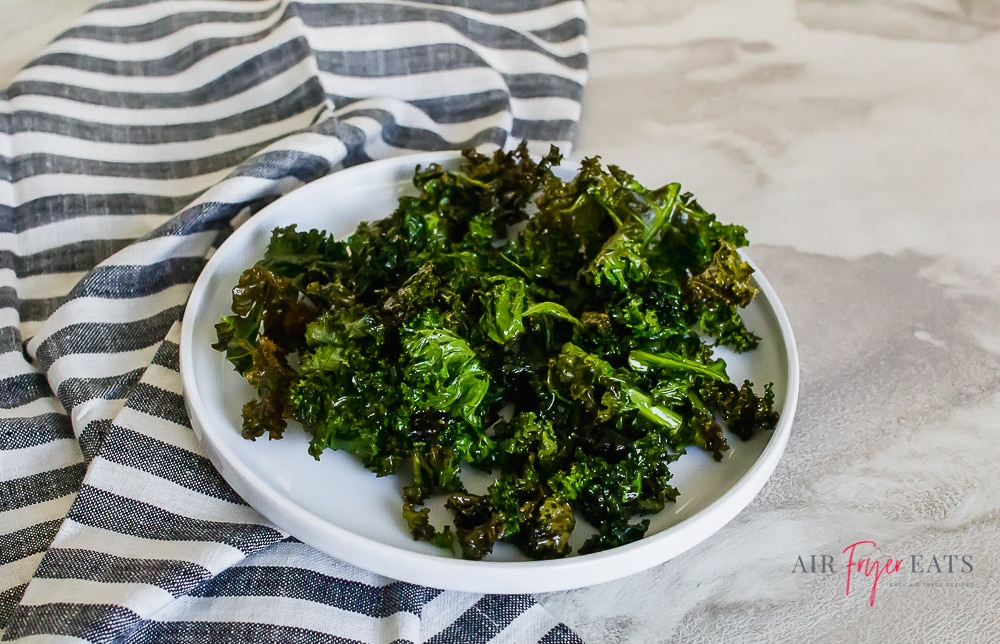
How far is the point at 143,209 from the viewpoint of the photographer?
2205 mm

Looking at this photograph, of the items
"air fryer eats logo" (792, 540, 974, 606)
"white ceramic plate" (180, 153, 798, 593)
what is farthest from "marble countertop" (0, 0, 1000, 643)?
"white ceramic plate" (180, 153, 798, 593)

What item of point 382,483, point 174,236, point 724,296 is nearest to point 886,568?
point 724,296

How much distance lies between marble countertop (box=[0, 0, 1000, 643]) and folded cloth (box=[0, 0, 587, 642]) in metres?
0.29

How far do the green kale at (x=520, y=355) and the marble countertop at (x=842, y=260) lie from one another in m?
0.20

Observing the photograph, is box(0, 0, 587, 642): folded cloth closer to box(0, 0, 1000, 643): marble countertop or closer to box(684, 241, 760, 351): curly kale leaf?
box(0, 0, 1000, 643): marble countertop

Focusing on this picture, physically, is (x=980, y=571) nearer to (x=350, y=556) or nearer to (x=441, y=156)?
(x=350, y=556)

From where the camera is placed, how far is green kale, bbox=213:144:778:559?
1.43m

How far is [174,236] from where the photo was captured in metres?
1.95

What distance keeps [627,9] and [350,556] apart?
2493 millimetres

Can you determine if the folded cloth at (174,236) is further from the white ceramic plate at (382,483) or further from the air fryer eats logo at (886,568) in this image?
the air fryer eats logo at (886,568)

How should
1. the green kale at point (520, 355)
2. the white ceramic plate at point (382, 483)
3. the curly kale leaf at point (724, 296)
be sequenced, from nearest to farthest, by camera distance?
1. the white ceramic plate at point (382, 483)
2. the green kale at point (520, 355)
3. the curly kale leaf at point (724, 296)

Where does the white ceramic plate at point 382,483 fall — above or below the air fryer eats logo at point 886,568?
above

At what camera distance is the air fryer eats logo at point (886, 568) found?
1516mm

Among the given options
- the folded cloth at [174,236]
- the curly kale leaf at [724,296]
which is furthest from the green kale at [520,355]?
the folded cloth at [174,236]
